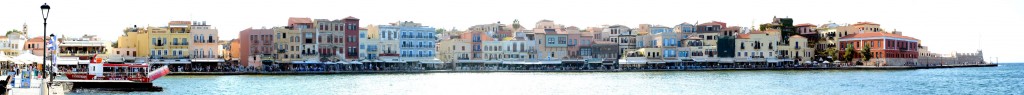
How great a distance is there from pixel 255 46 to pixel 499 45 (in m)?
19.4

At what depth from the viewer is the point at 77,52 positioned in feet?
283

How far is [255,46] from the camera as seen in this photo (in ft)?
294

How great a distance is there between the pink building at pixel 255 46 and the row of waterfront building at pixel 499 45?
0.07m

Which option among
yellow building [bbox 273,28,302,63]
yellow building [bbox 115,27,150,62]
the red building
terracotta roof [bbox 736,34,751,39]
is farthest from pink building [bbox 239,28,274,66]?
the red building

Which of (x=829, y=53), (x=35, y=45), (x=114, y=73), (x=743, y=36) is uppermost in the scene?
(x=743, y=36)

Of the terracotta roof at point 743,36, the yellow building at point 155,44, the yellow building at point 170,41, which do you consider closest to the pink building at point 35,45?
the yellow building at point 155,44

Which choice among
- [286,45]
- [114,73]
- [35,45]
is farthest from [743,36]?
[114,73]

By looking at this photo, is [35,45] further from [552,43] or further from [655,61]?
[655,61]

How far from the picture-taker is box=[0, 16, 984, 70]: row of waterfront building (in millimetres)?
87062

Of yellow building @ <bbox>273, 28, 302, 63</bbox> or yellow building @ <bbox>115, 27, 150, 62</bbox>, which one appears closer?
yellow building @ <bbox>115, 27, 150, 62</bbox>

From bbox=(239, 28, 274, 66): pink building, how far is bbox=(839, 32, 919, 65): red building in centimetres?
4680

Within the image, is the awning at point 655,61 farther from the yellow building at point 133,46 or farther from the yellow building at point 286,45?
the yellow building at point 133,46

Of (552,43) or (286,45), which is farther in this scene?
(552,43)

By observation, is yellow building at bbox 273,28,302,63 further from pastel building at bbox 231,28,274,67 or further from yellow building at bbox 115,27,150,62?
yellow building at bbox 115,27,150,62
